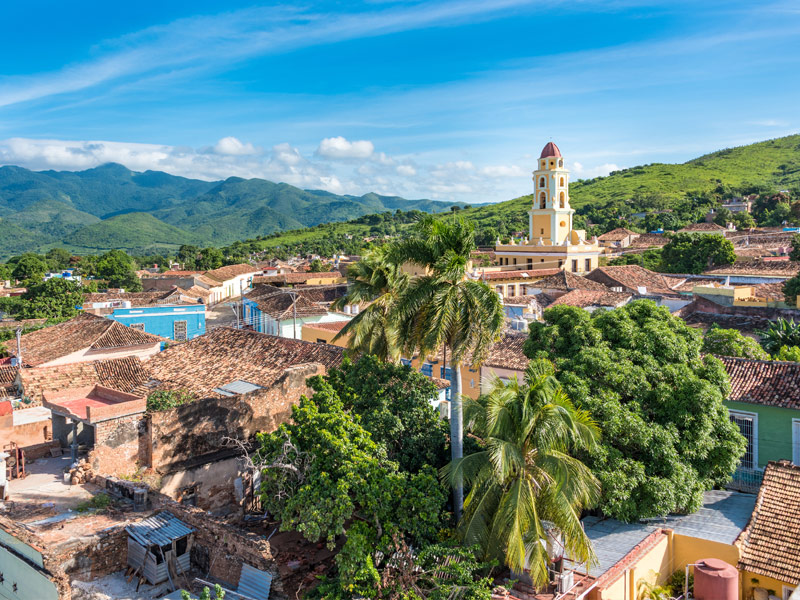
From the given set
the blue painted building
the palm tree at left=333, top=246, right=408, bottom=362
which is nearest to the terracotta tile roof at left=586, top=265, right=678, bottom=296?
the blue painted building

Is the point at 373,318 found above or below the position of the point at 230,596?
above

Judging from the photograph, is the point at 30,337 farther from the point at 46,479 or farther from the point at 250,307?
the point at 46,479

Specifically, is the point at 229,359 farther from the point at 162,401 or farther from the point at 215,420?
the point at 215,420

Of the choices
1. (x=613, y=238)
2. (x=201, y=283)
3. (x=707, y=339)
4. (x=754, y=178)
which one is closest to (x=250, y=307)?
(x=201, y=283)

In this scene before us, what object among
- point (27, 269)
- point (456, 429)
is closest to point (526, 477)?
point (456, 429)

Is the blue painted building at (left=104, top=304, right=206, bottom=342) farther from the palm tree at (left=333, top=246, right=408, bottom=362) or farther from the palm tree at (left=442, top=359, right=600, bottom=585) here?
the palm tree at (left=442, top=359, right=600, bottom=585)

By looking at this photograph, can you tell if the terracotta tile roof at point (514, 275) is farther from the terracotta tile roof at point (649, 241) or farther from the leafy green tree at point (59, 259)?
the leafy green tree at point (59, 259)

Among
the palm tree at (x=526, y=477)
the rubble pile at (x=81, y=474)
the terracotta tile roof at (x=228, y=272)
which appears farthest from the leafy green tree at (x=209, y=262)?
the palm tree at (x=526, y=477)
